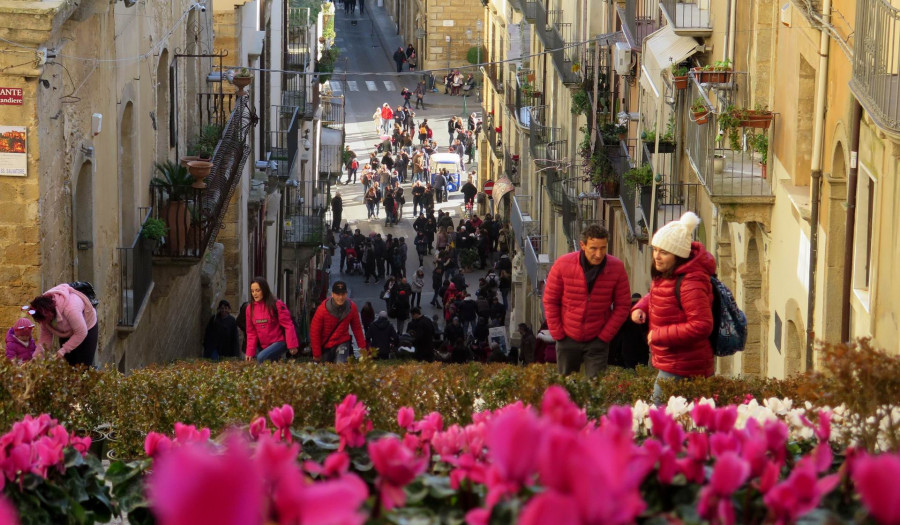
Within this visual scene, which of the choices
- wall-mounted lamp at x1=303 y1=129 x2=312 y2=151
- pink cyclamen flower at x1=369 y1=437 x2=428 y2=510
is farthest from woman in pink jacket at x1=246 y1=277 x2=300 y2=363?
wall-mounted lamp at x1=303 y1=129 x2=312 y2=151

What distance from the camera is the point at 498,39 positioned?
49188mm

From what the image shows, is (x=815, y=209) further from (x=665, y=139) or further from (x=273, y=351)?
(x=665, y=139)

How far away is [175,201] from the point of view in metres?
20.5

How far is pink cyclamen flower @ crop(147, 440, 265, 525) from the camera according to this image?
96.5 inches

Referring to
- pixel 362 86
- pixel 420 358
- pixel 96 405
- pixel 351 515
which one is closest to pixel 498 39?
pixel 362 86

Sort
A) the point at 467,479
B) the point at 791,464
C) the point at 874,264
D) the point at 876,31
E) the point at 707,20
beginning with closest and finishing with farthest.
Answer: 1. the point at 467,479
2. the point at 791,464
3. the point at 876,31
4. the point at 874,264
5. the point at 707,20

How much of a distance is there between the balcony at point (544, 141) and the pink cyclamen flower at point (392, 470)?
1119 inches

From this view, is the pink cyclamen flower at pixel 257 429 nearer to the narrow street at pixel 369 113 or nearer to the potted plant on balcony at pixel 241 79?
the potted plant on balcony at pixel 241 79

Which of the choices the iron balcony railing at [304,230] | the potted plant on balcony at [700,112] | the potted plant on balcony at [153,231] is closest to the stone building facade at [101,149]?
the potted plant on balcony at [153,231]

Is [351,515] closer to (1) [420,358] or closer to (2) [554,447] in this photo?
(2) [554,447]

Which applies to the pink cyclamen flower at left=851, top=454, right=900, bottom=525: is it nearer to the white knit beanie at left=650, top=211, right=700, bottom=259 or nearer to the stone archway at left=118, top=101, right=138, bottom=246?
the white knit beanie at left=650, top=211, right=700, bottom=259

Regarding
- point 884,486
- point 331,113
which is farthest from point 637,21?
point 331,113

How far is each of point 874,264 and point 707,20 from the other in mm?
7441

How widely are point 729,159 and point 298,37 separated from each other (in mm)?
27893
